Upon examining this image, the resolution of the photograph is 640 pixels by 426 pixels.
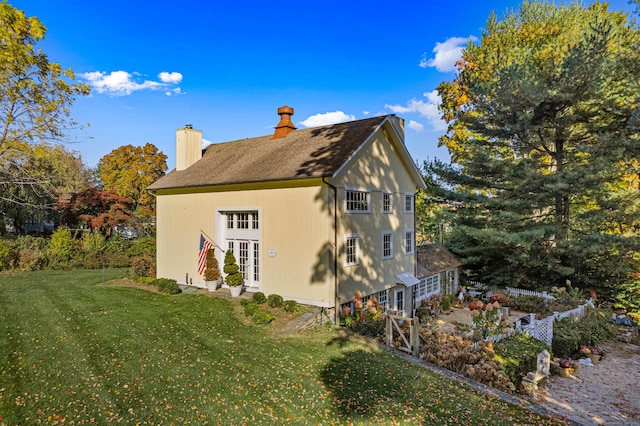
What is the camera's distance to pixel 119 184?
3291 centimetres

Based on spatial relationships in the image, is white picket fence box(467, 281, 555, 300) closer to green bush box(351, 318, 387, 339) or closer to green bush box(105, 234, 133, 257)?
green bush box(351, 318, 387, 339)

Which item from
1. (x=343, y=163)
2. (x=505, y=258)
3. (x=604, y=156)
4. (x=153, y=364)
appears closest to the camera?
(x=153, y=364)

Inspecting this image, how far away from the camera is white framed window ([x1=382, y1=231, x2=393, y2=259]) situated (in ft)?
49.9

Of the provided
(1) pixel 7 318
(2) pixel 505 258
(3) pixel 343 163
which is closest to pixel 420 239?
(2) pixel 505 258

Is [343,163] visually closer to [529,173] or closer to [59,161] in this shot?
[529,173]

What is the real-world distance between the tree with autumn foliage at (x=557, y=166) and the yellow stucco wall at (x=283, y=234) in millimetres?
10651

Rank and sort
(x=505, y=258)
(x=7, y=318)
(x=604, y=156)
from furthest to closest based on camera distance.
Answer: (x=505, y=258), (x=604, y=156), (x=7, y=318)

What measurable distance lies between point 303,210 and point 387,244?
16.7ft

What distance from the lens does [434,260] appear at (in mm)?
20109

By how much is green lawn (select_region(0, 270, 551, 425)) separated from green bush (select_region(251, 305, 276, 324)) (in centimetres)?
43

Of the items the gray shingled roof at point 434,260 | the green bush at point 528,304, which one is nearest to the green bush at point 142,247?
the gray shingled roof at point 434,260

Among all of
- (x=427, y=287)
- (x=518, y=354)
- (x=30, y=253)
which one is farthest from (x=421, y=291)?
(x=30, y=253)

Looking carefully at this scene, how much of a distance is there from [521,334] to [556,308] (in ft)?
18.7

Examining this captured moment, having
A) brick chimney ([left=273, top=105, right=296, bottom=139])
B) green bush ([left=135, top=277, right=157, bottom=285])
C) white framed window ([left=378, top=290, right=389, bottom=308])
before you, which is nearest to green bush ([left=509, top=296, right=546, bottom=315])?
white framed window ([left=378, top=290, right=389, bottom=308])
